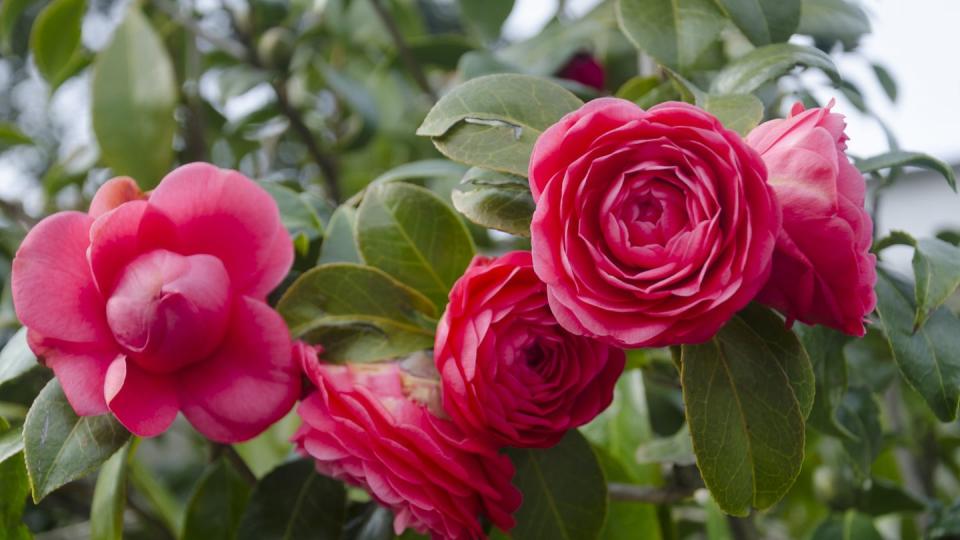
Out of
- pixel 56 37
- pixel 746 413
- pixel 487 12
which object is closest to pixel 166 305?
pixel 746 413

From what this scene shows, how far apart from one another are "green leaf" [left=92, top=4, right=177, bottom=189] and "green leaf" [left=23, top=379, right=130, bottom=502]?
54 centimetres

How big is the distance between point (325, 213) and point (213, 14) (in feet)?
2.91

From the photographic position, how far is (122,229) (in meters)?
0.54

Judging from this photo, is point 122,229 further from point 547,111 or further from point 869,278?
point 869,278

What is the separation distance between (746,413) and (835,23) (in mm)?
439

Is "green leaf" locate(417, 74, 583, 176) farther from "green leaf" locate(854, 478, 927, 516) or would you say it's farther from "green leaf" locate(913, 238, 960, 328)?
"green leaf" locate(854, 478, 927, 516)

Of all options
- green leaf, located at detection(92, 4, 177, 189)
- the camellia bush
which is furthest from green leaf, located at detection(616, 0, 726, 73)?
green leaf, located at detection(92, 4, 177, 189)

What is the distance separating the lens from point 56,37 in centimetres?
120

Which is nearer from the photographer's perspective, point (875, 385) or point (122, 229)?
point (122, 229)

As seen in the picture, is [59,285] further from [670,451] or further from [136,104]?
[136,104]

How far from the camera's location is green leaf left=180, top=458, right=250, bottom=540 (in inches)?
32.9

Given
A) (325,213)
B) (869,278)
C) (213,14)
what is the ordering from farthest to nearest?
(213,14)
(325,213)
(869,278)

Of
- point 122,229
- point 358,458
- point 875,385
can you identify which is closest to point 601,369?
point 358,458

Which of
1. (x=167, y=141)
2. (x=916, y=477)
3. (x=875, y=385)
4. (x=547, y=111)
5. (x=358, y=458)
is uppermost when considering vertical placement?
(x=547, y=111)
